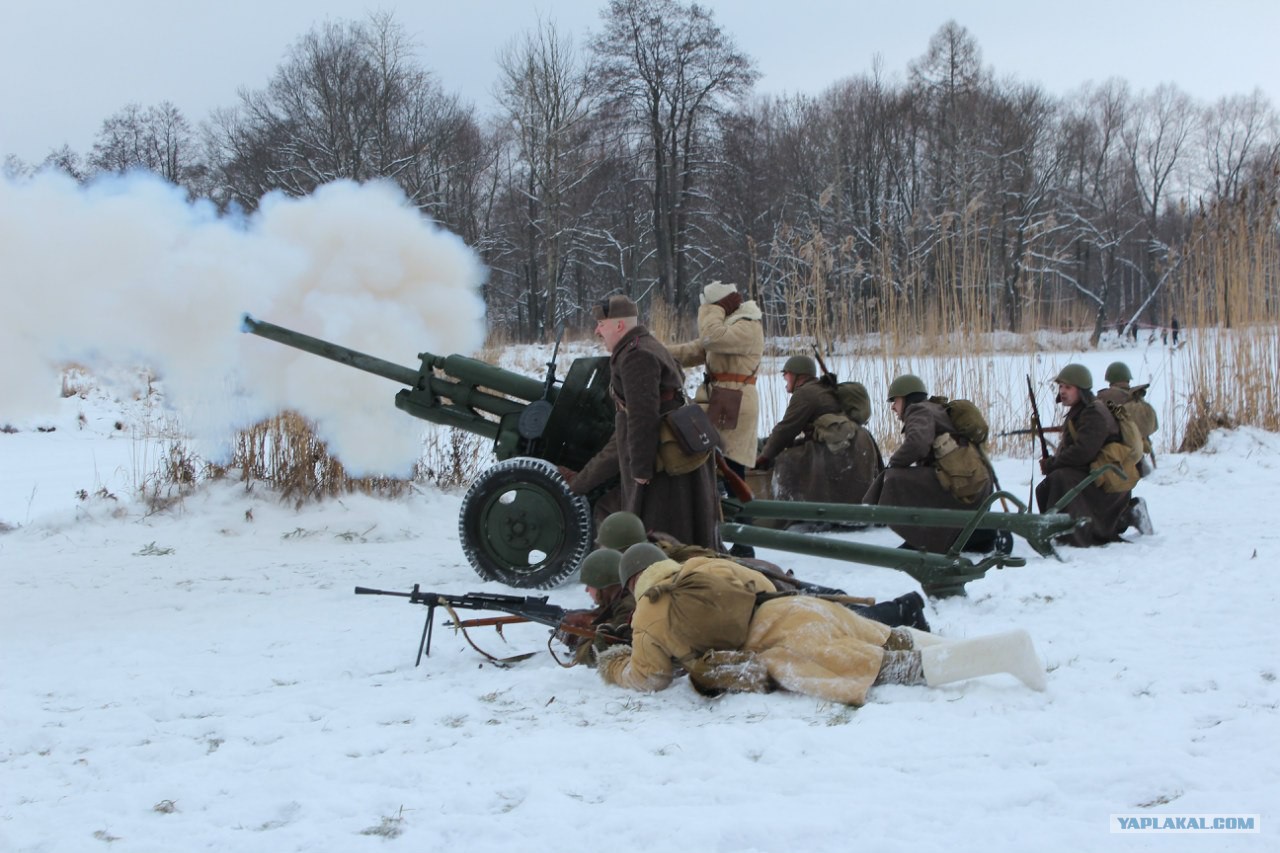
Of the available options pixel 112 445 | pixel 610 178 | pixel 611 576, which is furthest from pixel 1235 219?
pixel 610 178

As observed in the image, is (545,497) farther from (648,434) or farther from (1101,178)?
(1101,178)

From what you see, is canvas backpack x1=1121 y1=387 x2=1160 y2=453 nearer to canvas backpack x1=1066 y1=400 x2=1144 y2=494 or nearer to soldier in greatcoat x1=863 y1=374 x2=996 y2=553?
canvas backpack x1=1066 y1=400 x2=1144 y2=494

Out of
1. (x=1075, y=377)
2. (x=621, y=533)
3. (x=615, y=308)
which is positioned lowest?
(x=621, y=533)

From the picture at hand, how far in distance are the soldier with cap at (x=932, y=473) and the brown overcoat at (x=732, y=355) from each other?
3.17 feet

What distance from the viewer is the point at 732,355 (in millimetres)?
7281

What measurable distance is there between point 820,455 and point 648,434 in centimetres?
264

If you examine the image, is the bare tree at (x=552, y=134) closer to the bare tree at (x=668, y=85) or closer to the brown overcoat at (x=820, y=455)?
the bare tree at (x=668, y=85)

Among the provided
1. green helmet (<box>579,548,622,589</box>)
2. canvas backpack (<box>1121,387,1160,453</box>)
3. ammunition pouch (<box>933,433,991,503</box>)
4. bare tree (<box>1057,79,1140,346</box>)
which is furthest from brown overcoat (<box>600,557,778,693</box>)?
bare tree (<box>1057,79,1140,346</box>)

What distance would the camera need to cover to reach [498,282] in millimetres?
41031

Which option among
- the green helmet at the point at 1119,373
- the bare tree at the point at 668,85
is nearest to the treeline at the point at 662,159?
the bare tree at the point at 668,85

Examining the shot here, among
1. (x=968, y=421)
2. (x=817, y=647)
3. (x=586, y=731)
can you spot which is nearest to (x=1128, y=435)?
(x=968, y=421)

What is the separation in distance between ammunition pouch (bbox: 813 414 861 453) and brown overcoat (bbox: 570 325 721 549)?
2.18m

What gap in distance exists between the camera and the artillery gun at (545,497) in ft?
19.1

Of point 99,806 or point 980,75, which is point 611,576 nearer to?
point 99,806
